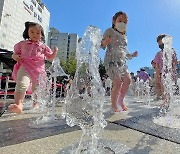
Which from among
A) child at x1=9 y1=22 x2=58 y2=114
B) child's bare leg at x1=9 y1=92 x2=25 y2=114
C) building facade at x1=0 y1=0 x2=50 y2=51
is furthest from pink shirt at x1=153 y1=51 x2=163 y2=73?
building facade at x1=0 y1=0 x2=50 y2=51

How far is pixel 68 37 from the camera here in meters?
91.1

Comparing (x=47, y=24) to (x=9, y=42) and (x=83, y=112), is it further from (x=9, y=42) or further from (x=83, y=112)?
(x=83, y=112)

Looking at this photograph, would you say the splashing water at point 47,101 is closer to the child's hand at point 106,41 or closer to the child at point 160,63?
the child's hand at point 106,41

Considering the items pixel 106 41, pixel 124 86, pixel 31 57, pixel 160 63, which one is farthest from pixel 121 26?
pixel 160 63

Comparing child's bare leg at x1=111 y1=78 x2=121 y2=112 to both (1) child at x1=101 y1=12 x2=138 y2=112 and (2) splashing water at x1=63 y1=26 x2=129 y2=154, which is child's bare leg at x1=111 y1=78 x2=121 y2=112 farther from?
(2) splashing water at x1=63 y1=26 x2=129 y2=154

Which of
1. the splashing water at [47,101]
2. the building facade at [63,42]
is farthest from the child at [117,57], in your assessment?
the building facade at [63,42]

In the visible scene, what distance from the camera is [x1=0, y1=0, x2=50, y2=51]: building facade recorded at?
43.4 m

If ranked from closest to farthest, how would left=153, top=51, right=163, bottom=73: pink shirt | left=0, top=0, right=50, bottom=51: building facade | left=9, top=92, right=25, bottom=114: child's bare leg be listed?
left=9, top=92, right=25, bottom=114: child's bare leg → left=153, top=51, right=163, bottom=73: pink shirt → left=0, top=0, right=50, bottom=51: building facade

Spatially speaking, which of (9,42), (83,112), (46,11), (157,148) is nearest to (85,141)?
(83,112)

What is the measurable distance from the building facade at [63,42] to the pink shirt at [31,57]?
8391cm

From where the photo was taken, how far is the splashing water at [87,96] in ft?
5.89

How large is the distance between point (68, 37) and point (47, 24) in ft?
63.3

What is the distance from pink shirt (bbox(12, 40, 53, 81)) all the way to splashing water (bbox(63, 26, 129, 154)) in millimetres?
1578

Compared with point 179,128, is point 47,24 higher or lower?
higher
